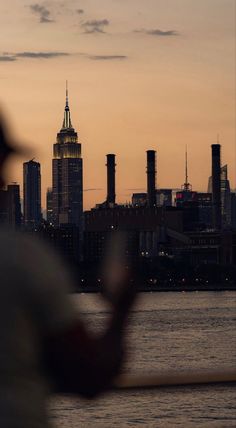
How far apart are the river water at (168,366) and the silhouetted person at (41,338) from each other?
0.03m

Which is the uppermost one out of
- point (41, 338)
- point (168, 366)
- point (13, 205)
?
point (13, 205)

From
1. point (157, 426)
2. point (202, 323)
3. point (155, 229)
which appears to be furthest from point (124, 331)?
point (155, 229)

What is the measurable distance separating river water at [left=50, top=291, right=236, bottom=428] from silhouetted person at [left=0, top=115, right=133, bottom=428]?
3cm

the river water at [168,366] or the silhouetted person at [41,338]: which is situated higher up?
the silhouetted person at [41,338]

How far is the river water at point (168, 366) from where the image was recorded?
2.67m

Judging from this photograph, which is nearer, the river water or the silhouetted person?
the silhouetted person

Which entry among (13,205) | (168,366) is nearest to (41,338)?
(13,205)

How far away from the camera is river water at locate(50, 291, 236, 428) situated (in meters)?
2.67

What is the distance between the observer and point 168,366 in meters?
32.6

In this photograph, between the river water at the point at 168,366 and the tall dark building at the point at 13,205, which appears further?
the river water at the point at 168,366

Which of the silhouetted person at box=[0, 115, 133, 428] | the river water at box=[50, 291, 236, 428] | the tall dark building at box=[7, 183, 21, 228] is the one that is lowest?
the river water at box=[50, 291, 236, 428]

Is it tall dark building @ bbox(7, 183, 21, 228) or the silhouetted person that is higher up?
tall dark building @ bbox(7, 183, 21, 228)

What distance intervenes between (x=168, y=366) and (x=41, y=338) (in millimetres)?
31263

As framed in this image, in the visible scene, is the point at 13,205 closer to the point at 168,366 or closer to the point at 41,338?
the point at 41,338
